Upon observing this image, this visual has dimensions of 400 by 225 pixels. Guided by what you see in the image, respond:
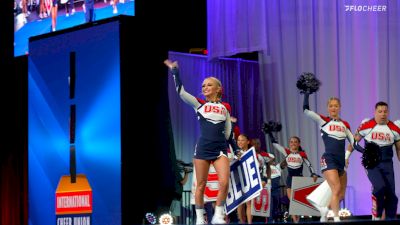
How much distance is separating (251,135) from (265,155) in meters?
1.91

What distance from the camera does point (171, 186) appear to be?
1102 centimetres

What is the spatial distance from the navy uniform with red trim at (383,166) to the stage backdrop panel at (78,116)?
334 cm

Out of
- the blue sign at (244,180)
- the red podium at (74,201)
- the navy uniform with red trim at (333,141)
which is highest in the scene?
the navy uniform with red trim at (333,141)

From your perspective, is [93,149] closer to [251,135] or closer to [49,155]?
[49,155]

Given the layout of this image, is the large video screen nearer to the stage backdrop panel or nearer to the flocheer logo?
the stage backdrop panel

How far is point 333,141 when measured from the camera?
29.8 ft

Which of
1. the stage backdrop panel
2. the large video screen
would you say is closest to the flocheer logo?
the large video screen

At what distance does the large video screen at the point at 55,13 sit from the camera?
11969 mm

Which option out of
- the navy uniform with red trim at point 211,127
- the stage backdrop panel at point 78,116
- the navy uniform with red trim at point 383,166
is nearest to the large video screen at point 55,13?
the stage backdrop panel at point 78,116

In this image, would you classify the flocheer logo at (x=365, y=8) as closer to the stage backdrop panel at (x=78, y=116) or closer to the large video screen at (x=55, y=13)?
the large video screen at (x=55, y=13)

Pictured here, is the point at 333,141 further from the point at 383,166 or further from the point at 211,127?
the point at 211,127

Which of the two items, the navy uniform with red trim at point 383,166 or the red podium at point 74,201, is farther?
the red podium at point 74,201

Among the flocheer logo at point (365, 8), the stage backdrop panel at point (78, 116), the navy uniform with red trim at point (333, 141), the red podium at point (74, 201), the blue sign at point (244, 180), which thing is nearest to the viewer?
the blue sign at point (244, 180)

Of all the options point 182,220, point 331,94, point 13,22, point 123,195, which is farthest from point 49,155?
point 331,94
